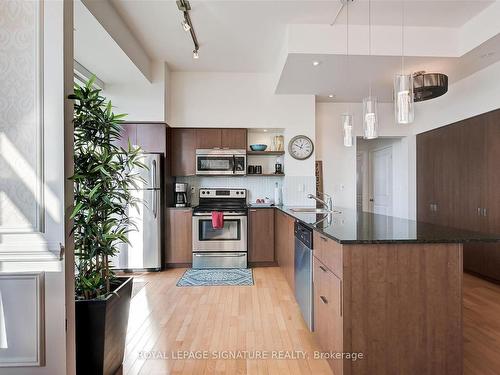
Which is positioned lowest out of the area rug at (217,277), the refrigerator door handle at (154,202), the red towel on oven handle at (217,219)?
the area rug at (217,277)

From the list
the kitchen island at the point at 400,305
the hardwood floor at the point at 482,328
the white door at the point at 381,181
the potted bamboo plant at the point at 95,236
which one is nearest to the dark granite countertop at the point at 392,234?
the kitchen island at the point at 400,305

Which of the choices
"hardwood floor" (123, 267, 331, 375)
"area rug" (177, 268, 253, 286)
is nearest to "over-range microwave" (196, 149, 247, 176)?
"area rug" (177, 268, 253, 286)

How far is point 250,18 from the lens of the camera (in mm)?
2803

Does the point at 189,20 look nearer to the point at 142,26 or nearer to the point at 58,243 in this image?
the point at 142,26

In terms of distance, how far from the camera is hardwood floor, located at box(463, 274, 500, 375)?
180 centimetres

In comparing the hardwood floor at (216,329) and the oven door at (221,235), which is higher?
the oven door at (221,235)

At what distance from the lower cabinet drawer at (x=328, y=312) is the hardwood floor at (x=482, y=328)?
918 mm

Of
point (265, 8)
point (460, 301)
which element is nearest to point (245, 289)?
point (460, 301)

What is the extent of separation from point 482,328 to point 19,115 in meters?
3.63

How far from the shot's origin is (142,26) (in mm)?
2980

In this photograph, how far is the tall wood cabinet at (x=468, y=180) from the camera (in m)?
3.21

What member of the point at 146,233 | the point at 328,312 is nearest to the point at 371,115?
the point at 328,312

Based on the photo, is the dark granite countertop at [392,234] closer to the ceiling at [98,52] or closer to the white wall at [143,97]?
the ceiling at [98,52]

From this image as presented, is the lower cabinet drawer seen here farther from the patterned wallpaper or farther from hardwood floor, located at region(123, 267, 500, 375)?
the patterned wallpaper
